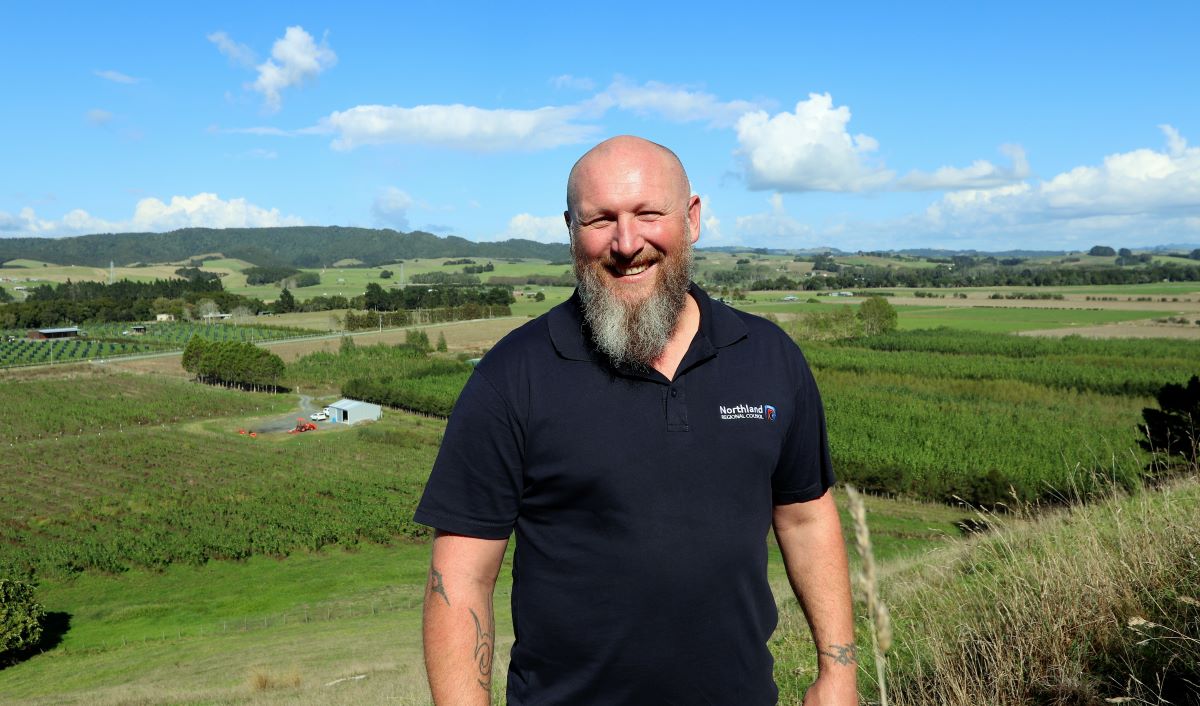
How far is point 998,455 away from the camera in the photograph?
136 feet

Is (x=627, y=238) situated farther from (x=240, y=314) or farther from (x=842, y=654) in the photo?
(x=240, y=314)

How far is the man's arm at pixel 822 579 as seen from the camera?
2.44 m

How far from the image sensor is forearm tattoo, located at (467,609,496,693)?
7.47ft

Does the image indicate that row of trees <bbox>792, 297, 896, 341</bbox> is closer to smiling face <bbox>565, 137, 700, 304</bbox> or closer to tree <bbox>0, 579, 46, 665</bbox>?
tree <bbox>0, 579, 46, 665</bbox>

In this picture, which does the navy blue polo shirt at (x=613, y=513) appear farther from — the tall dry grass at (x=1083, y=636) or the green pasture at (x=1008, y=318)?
the green pasture at (x=1008, y=318)

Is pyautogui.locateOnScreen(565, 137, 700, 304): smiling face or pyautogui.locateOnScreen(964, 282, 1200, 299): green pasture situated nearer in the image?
pyautogui.locateOnScreen(565, 137, 700, 304): smiling face

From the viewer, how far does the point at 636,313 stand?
2.39 metres

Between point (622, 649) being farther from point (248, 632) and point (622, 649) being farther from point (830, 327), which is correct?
point (830, 327)

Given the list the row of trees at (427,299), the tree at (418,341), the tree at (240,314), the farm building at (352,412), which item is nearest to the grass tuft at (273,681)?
the farm building at (352,412)

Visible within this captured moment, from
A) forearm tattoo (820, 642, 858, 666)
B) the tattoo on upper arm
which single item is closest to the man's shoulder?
forearm tattoo (820, 642, 858, 666)

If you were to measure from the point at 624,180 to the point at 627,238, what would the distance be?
170 millimetres

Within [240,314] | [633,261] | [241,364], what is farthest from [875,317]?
[633,261]

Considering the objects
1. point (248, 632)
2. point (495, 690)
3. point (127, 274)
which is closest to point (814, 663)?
point (495, 690)

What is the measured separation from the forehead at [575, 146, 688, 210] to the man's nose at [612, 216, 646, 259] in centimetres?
5
